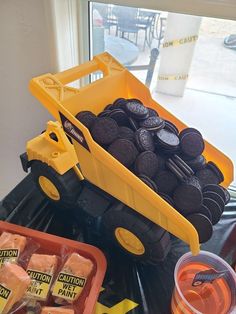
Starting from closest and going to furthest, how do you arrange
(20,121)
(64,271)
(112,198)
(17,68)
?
(64,271), (112,198), (17,68), (20,121)

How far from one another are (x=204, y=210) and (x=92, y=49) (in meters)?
0.64

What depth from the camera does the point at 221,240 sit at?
2.37 feet

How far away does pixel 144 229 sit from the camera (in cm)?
57

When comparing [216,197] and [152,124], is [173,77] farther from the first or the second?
[216,197]

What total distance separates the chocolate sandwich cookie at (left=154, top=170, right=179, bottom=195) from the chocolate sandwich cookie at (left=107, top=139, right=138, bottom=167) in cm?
7

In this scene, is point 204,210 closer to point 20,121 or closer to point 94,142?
point 94,142

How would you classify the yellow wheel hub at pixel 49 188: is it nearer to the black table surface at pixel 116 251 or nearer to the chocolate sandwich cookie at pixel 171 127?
the black table surface at pixel 116 251

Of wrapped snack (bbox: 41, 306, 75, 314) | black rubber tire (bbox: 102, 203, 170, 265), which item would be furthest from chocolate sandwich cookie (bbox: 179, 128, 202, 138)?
wrapped snack (bbox: 41, 306, 75, 314)

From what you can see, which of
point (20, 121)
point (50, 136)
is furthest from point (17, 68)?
point (50, 136)

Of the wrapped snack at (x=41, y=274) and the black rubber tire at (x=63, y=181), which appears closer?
the wrapped snack at (x=41, y=274)

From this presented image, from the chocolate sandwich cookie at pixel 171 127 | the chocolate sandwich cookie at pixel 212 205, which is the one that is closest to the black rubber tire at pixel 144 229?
the chocolate sandwich cookie at pixel 212 205

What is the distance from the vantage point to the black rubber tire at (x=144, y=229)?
0.58 meters

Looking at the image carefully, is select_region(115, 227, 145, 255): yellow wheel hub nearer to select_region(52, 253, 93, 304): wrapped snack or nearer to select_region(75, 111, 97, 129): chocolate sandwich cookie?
select_region(52, 253, 93, 304): wrapped snack

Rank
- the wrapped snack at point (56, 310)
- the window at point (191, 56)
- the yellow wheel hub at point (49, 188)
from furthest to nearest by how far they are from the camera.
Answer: the window at point (191, 56), the yellow wheel hub at point (49, 188), the wrapped snack at point (56, 310)
